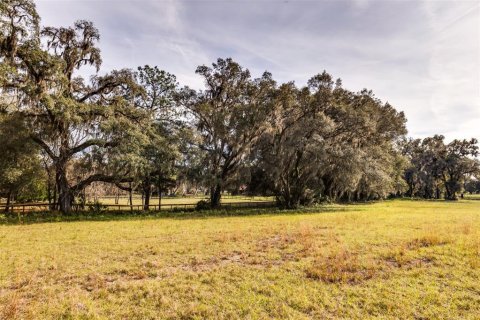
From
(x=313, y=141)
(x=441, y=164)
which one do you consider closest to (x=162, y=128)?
(x=313, y=141)

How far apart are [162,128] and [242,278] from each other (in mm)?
20614

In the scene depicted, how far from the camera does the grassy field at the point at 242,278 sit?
542 centimetres

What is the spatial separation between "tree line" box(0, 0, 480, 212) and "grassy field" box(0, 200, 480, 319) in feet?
34.3

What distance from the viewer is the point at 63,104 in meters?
18.7

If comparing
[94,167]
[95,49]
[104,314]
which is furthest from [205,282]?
[95,49]

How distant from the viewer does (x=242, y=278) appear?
23.5 feet

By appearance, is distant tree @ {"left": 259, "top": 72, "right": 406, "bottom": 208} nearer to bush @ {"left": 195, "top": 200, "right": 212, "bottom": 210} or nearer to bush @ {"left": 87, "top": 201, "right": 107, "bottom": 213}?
bush @ {"left": 195, "top": 200, "right": 212, "bottom": 210}

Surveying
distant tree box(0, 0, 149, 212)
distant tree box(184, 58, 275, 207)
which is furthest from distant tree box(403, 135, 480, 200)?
distant tree box(0, 0, 149, 212)

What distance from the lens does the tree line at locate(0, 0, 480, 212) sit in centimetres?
1883

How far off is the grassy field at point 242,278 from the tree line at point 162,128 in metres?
10.4

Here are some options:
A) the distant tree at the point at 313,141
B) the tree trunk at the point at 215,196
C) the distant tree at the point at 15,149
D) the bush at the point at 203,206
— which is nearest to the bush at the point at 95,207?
the distant tree at the point at 15,149

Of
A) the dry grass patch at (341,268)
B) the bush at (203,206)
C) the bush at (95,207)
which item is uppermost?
the bush at (95,207)

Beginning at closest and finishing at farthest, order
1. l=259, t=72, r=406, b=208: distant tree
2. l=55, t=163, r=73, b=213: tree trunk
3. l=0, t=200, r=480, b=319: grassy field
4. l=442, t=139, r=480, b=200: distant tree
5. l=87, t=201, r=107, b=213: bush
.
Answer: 1. l=0, t=200, r=480, b=319: grassy field
2. l=55, t=163, r=73, b=213: tree trunk
3. l=87, t=201, r=107, b=213: bush
4. l=259, t=72, r=406, b=208: distant tree
5. l=442, t=139, r=480, b=200: distant tree

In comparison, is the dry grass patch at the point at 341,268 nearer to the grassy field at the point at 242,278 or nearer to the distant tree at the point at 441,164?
the grassy field at the point at 242,278
